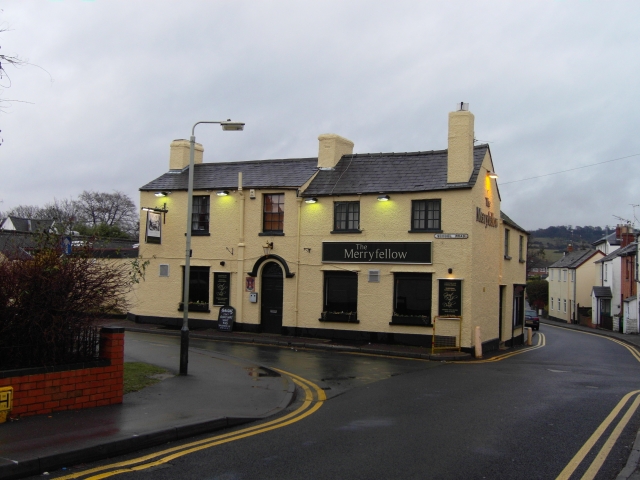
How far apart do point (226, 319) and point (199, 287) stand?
2.20 m

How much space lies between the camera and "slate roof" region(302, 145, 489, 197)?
22.1 m

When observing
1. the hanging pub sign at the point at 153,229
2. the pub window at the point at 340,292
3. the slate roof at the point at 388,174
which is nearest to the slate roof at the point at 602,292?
the slate roof at the point at 388,174

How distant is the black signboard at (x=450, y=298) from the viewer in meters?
21.0

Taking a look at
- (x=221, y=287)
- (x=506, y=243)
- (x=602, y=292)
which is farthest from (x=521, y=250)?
(x=602, y=292)

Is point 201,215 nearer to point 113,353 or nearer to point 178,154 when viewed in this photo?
point 178,154

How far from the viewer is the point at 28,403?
827 cm

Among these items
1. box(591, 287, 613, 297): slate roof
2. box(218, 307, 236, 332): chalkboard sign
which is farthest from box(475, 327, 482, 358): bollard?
box(591, 287, 613, 297): slate roof

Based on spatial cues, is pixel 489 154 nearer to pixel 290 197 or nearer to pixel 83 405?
pixel 290 197

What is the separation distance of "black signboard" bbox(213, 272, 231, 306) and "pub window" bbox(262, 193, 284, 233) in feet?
8.73

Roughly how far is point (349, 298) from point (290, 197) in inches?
190

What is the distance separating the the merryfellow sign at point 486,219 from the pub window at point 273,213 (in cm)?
787

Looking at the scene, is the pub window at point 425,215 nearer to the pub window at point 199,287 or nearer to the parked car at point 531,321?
the pub window at point 199,287

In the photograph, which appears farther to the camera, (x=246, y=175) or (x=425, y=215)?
(x=246, y=175)

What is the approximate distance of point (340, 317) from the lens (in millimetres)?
22922
